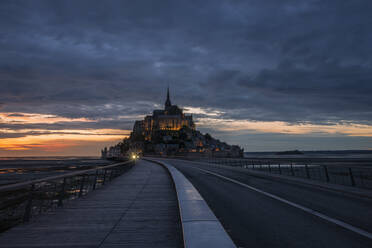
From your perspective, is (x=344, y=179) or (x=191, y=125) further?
(x=191, y=125)

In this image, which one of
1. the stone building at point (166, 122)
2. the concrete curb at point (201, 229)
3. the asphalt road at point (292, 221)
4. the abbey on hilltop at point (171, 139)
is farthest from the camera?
the stone building at point (166, 122)

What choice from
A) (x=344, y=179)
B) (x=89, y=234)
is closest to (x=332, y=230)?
(x=89, y=234)

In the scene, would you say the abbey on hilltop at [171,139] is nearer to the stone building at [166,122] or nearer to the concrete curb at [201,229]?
the stone building at [166,122]

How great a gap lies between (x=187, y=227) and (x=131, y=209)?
3210mm

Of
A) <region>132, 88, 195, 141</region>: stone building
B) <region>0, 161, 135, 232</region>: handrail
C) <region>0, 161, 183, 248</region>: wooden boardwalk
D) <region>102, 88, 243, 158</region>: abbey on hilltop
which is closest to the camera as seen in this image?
<region>0, 161, 183, 248</region>: wooden boardwalk

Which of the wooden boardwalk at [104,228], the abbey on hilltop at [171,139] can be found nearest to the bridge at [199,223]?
the wooden boardwalk at [104,228]

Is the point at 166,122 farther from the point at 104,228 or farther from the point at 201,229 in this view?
the point at 201,229

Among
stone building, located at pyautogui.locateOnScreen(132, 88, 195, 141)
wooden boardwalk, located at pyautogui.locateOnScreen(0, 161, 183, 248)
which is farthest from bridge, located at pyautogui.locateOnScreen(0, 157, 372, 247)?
stone building, located at pyautogui.locateOnScreen(132, 88, 195, 141)

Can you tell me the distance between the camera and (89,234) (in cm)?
459

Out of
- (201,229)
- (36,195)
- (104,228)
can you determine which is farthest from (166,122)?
(201,229)

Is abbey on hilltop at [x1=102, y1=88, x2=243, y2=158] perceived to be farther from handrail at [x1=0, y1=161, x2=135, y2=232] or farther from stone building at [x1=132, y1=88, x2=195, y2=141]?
handrail at [x1=0, y1=161, x2=135, y2=232]

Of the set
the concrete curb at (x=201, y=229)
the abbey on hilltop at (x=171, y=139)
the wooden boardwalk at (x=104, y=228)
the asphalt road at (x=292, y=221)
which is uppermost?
the abbey on hilltop at (x=171, y=139)

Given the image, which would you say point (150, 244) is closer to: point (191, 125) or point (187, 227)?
point (187, 227)

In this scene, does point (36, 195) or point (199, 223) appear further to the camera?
point (36, 195)
